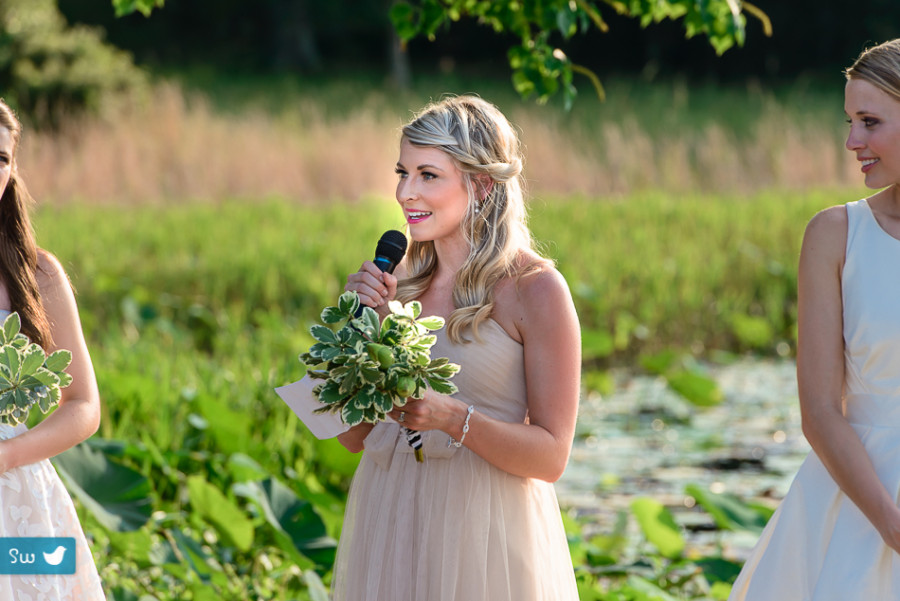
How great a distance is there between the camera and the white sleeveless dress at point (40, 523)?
6.41 feet

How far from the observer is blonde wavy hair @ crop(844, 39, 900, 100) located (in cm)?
190

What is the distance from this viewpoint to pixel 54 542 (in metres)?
1.99

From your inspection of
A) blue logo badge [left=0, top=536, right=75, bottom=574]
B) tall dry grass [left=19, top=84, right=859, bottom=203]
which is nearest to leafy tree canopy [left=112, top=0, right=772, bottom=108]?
blue logo badge [left=0, top=536, right=75, bottom=574]

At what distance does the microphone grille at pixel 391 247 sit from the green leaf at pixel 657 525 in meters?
1.81

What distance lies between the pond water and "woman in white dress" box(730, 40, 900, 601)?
2512 millimetres

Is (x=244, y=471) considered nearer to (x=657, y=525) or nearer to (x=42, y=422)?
(x=657, y=525)

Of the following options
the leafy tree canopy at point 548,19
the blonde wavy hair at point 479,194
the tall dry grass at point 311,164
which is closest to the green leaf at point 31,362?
the blonde wavy hair at point 479,194

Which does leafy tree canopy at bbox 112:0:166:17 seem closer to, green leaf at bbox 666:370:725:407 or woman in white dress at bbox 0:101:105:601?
woman in white dress at bbox 0:101:105:601

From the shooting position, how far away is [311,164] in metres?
13.1

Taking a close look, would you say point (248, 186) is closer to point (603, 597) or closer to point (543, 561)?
point (603, 597)

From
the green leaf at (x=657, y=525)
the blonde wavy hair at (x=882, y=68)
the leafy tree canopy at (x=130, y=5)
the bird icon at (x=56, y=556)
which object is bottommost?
the green leaf at (x=657, y=525)

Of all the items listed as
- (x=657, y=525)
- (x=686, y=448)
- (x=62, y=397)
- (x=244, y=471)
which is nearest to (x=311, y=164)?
(x=686, y=448)

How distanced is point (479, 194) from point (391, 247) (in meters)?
0.20

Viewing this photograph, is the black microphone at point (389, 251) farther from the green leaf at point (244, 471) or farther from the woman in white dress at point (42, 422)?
the green leaf at point (244, 471)
